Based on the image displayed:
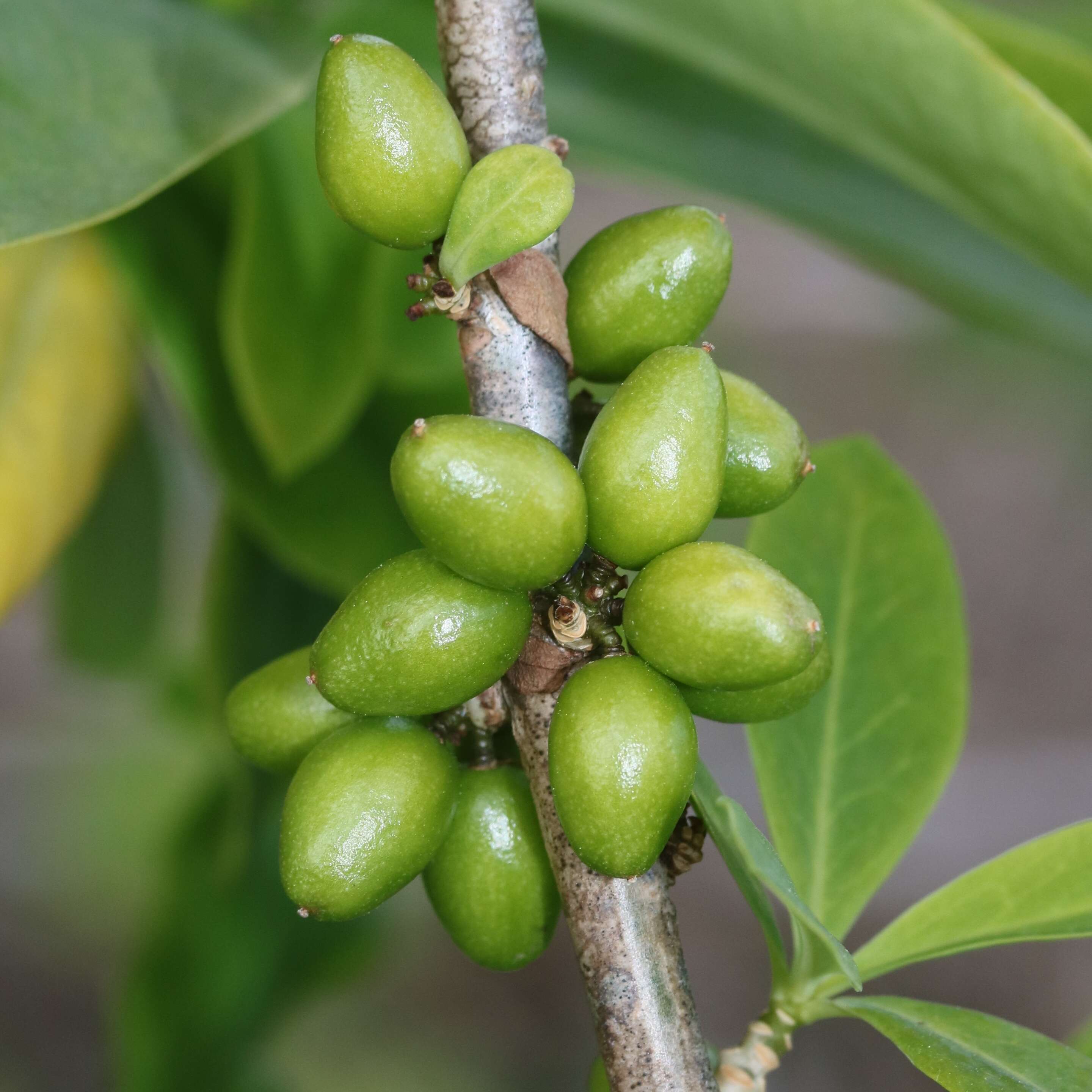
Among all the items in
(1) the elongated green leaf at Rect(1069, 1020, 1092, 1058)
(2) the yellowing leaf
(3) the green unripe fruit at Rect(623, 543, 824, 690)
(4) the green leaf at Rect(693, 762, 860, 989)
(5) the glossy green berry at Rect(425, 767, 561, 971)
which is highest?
(3) the green unripe fruit at Rect(623, 543, 824, 690)

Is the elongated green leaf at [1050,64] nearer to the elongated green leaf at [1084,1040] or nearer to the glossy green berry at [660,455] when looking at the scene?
the glossy green berry at [660,455]

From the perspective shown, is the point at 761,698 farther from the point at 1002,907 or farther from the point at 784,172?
the point at 784,172

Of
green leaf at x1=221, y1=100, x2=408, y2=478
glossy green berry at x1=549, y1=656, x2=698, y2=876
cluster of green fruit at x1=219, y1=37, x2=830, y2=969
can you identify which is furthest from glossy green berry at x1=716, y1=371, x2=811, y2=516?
green leaf at x1=221, y1=100, x2=408, y2=478

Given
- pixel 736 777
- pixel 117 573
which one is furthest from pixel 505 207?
pixel 736 777

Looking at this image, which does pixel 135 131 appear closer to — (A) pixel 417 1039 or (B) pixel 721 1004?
(A) pixel 417 1039

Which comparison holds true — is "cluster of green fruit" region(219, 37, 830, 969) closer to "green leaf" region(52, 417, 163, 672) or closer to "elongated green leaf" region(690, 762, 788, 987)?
"elongated green leaf" region(690, 762, 788, 987)

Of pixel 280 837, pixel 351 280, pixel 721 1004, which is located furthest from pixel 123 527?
pixel 721 1004

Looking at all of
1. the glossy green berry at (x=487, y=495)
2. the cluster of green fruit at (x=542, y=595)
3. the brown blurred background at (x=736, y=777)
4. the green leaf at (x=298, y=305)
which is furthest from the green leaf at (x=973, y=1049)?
the brown blurred background at (x=736, y=777)
